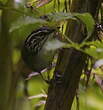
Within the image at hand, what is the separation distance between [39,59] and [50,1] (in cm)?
10

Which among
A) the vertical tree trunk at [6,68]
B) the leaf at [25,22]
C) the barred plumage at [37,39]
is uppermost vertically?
the leaf at [25,22]

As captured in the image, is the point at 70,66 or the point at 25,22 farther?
the point at 70,66

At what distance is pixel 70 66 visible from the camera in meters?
0.51

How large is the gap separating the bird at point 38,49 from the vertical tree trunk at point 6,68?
79 millimetres

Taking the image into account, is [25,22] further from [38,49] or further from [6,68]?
[6,68]

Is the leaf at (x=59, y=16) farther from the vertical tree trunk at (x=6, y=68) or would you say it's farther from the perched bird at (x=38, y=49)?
the vertical tree trunk at (x=6, y=68)

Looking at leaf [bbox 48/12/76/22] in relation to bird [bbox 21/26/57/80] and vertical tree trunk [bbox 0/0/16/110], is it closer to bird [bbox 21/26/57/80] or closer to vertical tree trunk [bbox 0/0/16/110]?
bird [bbox 21/26/57/80]

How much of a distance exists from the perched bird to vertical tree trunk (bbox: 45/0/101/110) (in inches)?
1.9

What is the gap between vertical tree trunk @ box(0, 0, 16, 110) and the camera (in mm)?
551

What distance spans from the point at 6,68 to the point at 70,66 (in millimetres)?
113

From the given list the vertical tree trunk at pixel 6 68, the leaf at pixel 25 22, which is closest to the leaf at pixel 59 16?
the leaf at pixel 25 22

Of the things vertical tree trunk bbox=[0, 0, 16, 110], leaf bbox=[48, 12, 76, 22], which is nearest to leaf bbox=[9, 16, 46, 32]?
leaf bbox=[48, 12, 76, 22]

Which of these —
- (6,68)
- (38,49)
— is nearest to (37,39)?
Result: (38,49)

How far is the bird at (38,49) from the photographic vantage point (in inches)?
17.8
